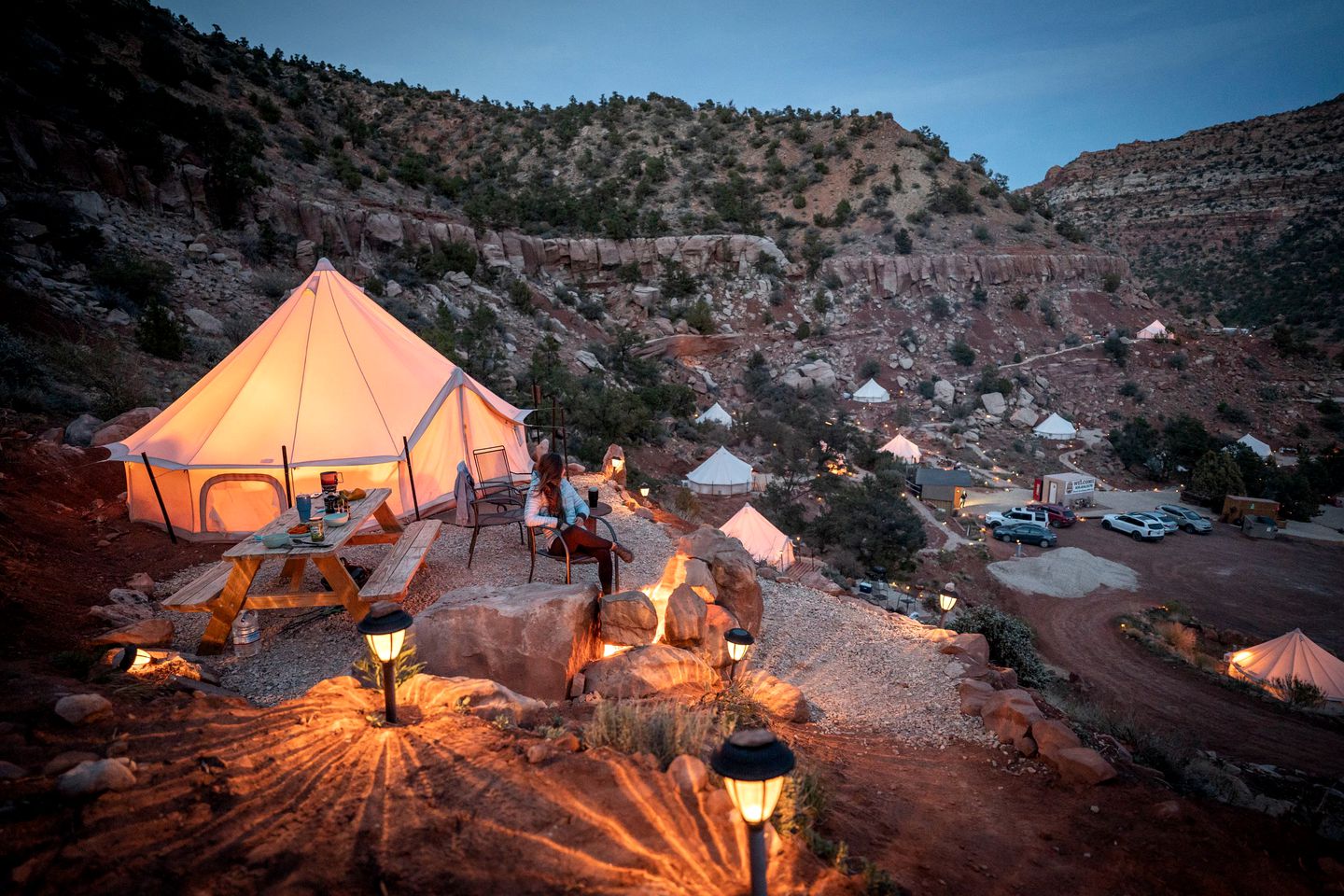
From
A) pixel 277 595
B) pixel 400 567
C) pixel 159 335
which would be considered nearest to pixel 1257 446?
pixel 400 567

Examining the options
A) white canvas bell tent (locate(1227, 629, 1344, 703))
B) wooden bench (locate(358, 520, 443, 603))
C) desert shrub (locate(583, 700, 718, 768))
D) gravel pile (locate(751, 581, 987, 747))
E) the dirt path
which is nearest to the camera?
the dirt path

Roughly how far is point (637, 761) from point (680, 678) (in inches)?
63.9

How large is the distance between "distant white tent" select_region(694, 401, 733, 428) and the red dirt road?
11.3 metres

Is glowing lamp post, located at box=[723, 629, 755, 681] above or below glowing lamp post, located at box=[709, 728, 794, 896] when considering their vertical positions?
below

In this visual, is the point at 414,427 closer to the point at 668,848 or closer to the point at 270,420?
the point at 270,420

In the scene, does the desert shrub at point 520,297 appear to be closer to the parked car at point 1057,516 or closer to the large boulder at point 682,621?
the large boulder at point 682,621

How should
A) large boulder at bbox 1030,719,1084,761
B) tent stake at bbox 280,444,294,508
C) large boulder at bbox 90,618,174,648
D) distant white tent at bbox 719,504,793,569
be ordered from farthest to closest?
distant white tent at bbox 719,504,793,569, tent stake at bbox 280,444,294,508, large boulder at bbox 1030,719,1084,761, large boulder at bbox 90,618,174,648

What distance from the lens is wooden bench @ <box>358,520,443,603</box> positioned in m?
4.86

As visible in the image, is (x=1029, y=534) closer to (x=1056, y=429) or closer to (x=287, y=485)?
(x=1056, y=429)

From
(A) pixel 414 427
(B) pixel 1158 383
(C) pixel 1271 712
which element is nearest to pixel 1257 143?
(B) pixel 1158 383

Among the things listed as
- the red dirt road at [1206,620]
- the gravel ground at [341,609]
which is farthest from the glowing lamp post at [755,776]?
the red dirt road at [1206,620]

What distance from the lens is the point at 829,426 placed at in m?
26.0

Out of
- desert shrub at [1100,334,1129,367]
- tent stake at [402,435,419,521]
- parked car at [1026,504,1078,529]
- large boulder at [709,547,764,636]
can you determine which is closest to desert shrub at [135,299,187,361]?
tent stake at [402,435,419,521]

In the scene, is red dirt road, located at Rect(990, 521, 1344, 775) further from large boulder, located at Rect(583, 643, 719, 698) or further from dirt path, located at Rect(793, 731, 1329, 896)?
large boulder, located at Rect(583, 643, 719, 698)
